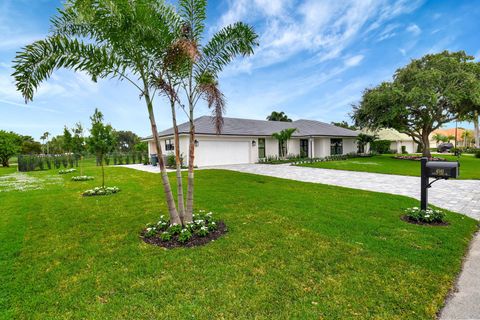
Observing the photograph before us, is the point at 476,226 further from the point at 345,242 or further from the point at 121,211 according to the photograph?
the point at 121,211

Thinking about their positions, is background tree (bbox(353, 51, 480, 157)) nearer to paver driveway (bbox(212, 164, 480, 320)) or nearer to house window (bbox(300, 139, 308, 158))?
house window (bbox(300, 139, 308, 158))

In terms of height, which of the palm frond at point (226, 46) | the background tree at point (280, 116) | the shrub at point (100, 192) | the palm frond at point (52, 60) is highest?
the background tree at point (280, 116)

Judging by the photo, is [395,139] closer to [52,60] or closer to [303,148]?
[303,148]

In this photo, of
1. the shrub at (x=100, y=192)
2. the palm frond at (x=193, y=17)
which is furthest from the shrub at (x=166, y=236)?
the shrub at (x=100, y=192)

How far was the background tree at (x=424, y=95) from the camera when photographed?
1945 cm

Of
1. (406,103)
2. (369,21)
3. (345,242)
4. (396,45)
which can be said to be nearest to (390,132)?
(406,103)

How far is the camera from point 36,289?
281 cm

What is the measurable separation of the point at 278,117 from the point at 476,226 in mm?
43283

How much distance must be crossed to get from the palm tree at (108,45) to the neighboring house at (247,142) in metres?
11.4

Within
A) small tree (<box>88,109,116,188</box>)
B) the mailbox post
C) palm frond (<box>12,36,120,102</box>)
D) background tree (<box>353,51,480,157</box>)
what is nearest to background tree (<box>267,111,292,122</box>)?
background tree (<box>353,51,480,157</box>)

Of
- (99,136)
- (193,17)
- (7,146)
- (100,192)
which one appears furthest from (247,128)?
(7,146)

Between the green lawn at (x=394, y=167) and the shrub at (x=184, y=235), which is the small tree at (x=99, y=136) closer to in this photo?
the shrub at (x=184, y=235)

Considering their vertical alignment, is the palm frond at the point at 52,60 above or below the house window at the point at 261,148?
above

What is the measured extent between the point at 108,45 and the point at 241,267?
430 cm
